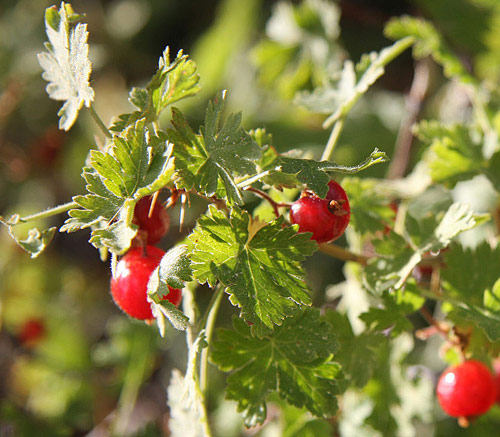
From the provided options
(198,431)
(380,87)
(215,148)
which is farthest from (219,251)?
(380,87)

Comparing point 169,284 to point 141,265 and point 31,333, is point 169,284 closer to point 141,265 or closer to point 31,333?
point 141,265

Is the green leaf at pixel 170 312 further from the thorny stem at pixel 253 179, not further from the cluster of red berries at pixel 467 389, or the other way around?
the cluster of red berries at pixel 467 389

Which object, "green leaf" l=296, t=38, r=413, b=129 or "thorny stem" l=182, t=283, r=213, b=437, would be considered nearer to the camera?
"thorny stem" l=182, t=283, r=213, b=437

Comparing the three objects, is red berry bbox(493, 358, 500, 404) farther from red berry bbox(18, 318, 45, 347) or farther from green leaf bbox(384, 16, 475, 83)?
red berry bbox(18, 318, 45, 347)

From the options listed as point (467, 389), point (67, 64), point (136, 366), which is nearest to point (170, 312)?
point (67, 64)

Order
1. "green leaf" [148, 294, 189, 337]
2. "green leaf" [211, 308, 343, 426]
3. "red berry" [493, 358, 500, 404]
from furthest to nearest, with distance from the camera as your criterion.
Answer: "red berry" [493, 358, 500, 404]
"green leaf" [211, 308, 343, 426]
"green leaf" [148, 294, 189, 337]

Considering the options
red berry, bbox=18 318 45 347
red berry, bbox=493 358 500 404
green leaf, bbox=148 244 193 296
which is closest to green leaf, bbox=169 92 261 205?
green leaf, bbox=148 244 193 296
